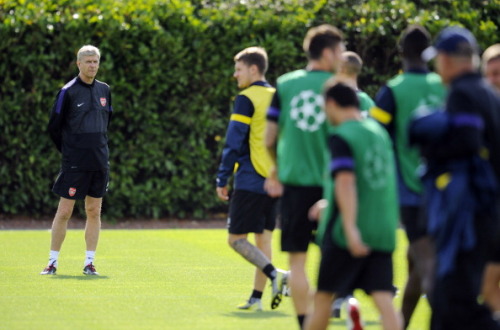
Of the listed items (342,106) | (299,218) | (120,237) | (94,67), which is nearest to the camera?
(342,106)

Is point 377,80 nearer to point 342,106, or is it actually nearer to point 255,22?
point 255,22

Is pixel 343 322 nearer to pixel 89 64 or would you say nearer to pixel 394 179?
pixel 394 179

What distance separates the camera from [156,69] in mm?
17719

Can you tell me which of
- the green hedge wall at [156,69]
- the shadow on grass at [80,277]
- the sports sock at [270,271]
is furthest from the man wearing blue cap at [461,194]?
the green hedge wall at [156,69]

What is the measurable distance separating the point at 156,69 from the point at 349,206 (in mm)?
11851

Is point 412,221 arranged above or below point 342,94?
below

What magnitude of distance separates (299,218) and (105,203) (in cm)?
1058

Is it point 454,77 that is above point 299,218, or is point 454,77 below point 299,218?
above

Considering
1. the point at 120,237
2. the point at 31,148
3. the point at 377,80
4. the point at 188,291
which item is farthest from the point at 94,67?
the point at 377,80

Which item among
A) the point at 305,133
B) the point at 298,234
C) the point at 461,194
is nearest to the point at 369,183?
the point at 461,194

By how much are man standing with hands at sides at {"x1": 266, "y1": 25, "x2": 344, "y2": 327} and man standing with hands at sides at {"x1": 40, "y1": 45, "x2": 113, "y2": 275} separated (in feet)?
15.1

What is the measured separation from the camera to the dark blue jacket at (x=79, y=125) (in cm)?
1189

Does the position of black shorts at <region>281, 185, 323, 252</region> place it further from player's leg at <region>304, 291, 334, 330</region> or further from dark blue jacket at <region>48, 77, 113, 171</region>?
dark blue jacket at <region>48, 77, 113, 171</region>

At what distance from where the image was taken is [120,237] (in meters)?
15.9
